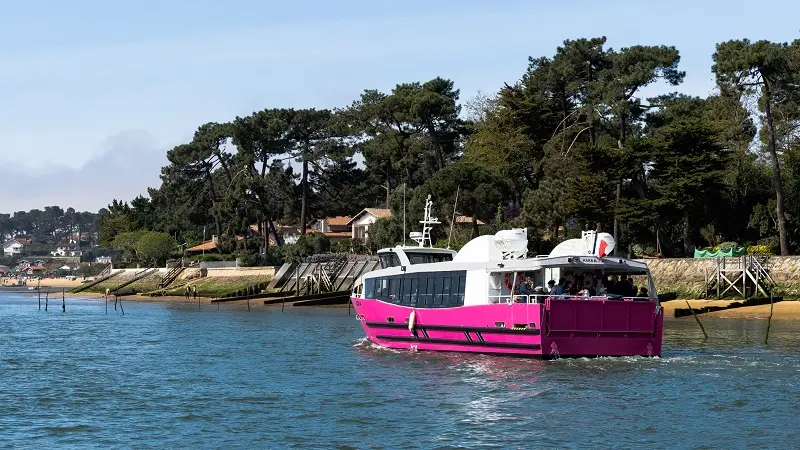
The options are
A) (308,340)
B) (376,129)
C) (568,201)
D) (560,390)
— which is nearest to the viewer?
(560,390)

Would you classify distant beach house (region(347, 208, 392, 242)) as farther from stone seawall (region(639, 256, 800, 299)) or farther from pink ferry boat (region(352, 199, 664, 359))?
pink ferry boat (region(352, 199, 664, 359))

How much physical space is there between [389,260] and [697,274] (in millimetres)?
29123

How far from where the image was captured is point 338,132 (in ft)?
A: 370

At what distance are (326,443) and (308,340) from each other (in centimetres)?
2388

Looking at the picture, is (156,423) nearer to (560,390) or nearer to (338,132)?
(560,390)

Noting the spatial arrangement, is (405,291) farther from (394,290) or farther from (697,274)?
(697,274)

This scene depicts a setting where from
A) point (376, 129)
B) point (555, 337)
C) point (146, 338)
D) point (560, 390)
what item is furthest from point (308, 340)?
point (376, 129)

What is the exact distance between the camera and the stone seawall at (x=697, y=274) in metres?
60.3

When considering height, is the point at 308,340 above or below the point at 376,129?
below

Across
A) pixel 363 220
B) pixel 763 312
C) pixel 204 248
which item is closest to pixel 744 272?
pixel 763 312

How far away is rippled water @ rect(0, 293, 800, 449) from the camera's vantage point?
2281 centimetres

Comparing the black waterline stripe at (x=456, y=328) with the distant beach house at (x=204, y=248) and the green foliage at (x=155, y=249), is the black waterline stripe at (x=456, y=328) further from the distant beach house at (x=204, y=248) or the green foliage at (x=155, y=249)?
the distant beach house at (x=204, y=248)

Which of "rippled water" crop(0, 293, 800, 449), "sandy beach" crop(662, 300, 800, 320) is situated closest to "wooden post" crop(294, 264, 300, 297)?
"sandy beach" crop(662, 300, 800, 320)

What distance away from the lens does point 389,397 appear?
92.1ft
